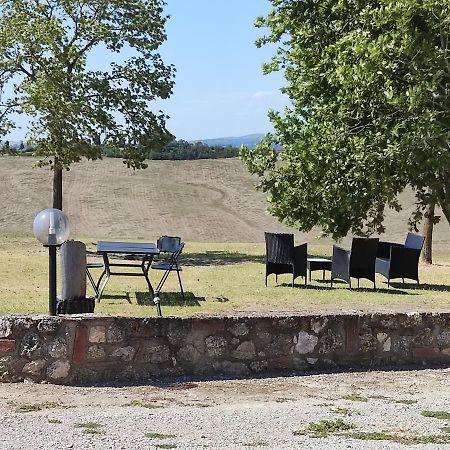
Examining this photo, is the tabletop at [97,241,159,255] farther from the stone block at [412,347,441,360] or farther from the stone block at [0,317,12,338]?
the stone block at [0,317,12,338]

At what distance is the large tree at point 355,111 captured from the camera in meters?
11.2

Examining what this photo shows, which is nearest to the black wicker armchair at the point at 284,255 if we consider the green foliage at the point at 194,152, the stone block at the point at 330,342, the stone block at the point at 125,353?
the stone block at the point at 330,342

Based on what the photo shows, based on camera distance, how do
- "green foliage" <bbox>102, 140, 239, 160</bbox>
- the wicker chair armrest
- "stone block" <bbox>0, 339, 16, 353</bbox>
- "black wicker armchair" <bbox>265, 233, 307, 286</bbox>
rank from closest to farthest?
"stone block" <bbox>0, 339, 16, 353</bbox>, "black wicker armchair" <bbox>265, 233, 307, 286</bbox>, the wicker chair armrest, "green foliage" <bbox>102, 140, 239, 160</bbox>

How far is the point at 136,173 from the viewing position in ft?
131

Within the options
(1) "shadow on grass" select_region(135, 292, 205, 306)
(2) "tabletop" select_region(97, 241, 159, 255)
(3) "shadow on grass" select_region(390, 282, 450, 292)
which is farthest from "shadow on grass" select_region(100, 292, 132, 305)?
(3) "shadow on grass" select_region(390, 282, 450, 292)

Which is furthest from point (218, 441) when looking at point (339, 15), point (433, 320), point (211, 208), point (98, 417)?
point (211, 208)

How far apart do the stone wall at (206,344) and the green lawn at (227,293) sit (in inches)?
24.9

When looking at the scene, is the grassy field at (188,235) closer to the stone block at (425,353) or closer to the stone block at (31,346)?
the stone block at (425,353)

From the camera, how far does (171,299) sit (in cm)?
1123

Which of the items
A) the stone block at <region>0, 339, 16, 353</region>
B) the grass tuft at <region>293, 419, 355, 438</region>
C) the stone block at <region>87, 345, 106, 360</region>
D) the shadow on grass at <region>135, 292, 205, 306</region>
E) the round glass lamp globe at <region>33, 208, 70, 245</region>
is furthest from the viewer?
the shadow on grass at <region>135, 292, 205, 306</region>

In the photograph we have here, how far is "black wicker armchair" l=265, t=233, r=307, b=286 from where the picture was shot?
1293cm

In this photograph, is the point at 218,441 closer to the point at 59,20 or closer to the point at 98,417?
the point at 98,417

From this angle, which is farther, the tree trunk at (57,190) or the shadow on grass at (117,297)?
the tree trunk at (57,190)

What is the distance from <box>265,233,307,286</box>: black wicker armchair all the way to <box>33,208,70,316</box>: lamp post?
242 inches
